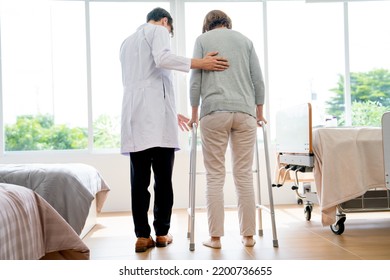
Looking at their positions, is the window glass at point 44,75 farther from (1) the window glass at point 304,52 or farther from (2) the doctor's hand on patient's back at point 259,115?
(2) the doctor's hand on patient's back at point 259,115

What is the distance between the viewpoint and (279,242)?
2.57m

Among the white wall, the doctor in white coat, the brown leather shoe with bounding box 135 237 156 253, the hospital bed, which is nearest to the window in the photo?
the white wall

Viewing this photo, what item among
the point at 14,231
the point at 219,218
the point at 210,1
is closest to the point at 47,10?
the point at 210,1

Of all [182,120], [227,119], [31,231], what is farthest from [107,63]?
[31,231]

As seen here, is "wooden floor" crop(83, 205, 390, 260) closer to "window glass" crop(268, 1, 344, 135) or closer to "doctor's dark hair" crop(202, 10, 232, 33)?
"doctor's dark hair" crop(202, 10, 232, 33)

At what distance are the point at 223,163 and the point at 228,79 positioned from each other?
453 mm

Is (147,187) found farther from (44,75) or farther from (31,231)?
(44,75)

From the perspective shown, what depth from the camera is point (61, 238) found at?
1.78 metres

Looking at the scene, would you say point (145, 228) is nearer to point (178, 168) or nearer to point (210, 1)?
point (178, 168)

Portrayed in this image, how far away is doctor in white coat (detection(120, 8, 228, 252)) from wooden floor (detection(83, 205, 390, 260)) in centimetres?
21

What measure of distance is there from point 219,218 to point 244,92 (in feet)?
2.26

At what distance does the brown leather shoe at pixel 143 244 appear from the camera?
2402 millimetres

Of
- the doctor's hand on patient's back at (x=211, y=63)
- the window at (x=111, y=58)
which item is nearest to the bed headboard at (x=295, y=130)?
the doctor's hand on patient's back at (x=211, y=63)

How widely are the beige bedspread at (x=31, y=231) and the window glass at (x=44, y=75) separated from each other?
309 cm
